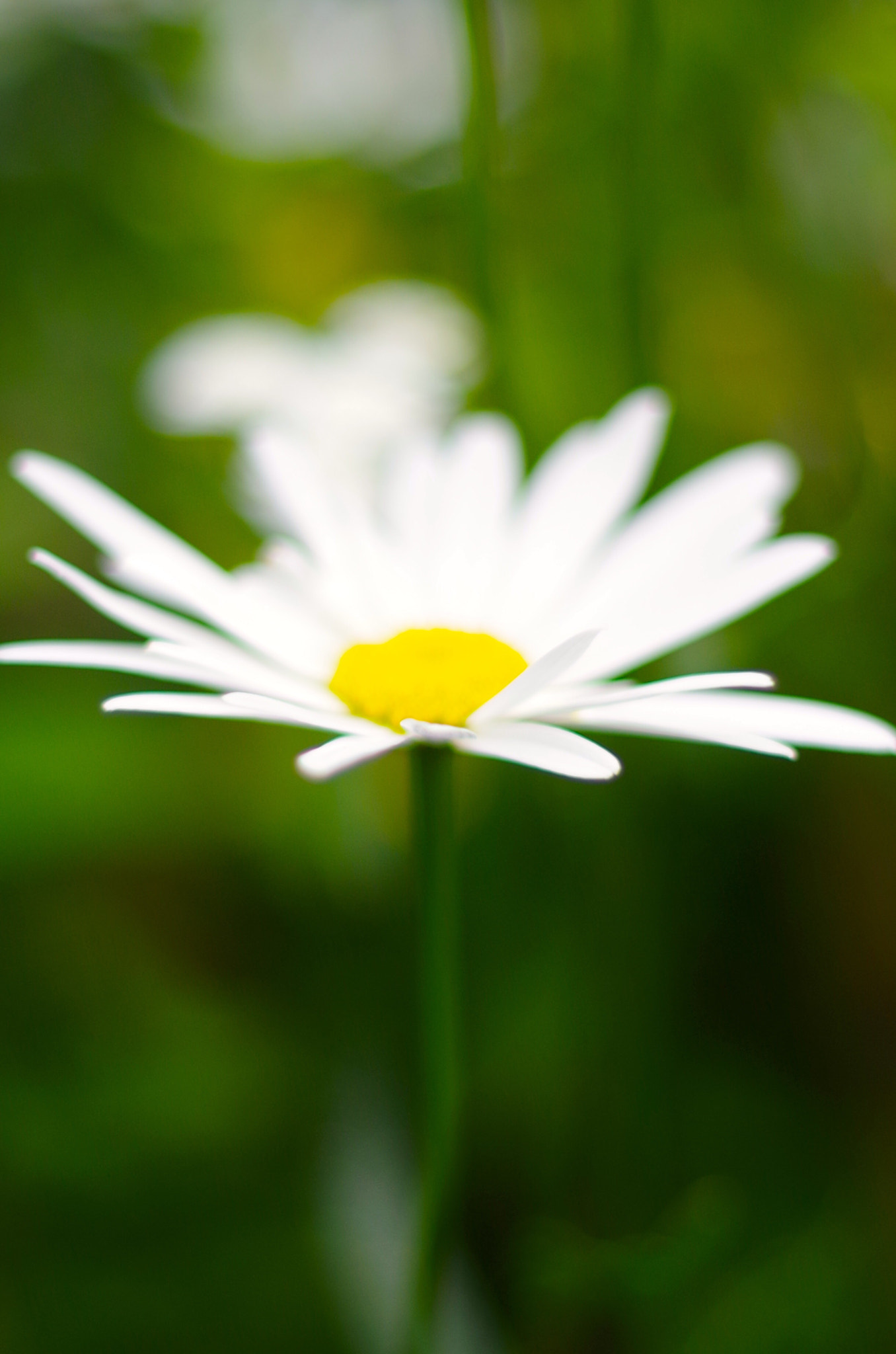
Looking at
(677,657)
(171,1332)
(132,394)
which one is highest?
(132,394)

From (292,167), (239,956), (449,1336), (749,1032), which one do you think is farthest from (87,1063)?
(292,167)

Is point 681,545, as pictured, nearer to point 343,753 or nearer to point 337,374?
point 343,753

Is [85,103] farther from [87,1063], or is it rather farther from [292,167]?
[87,1063]

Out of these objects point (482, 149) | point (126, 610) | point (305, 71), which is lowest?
point (126, 610)

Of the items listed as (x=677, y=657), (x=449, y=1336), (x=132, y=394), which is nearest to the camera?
(x=449, y=1336)

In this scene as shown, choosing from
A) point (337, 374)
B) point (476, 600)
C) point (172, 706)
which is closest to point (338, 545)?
point (476, 600)

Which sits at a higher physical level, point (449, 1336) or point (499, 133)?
point (499, 133)
